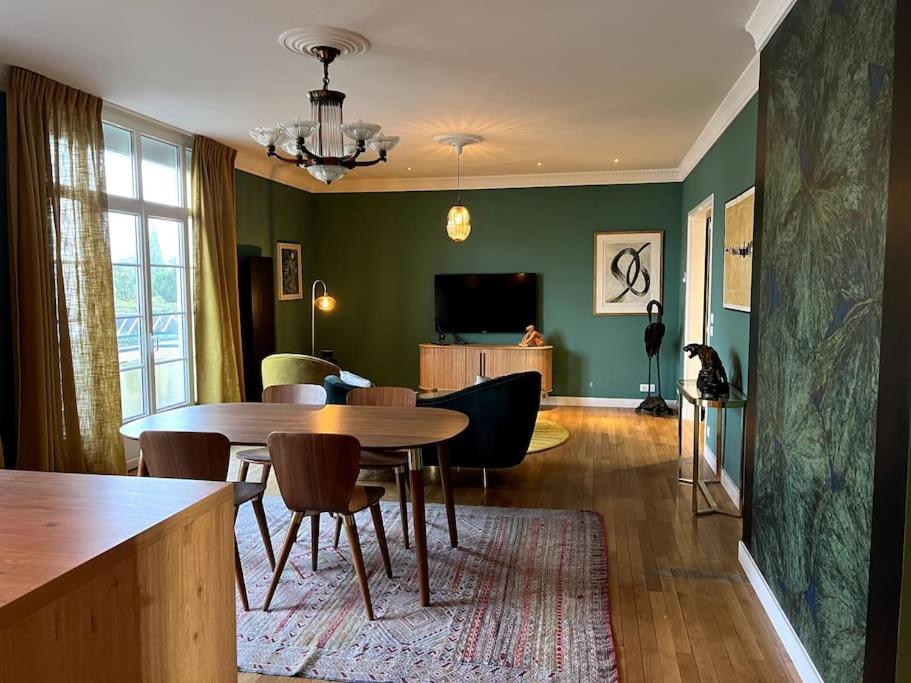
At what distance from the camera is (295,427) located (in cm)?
305

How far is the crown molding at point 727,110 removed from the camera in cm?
377

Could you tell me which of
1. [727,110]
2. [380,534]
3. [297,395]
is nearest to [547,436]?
[297,395]

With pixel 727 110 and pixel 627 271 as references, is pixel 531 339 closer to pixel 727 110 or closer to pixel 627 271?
pixel 627 271

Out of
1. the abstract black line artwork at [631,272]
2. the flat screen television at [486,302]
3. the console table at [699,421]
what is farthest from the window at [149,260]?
the abstract black line artwork at [631,272]

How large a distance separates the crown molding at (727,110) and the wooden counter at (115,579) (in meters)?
3.71

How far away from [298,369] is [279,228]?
246 cm

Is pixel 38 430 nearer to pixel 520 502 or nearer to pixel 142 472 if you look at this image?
pixel 142 472

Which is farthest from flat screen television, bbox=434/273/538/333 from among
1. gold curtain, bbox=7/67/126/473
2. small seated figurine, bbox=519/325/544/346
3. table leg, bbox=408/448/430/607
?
table leg, bbox=408/448/430/607

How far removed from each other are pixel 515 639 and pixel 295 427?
1347 mm

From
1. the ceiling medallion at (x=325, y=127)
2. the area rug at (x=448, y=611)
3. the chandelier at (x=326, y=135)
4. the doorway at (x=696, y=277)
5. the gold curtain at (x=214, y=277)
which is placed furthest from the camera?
the doorway at (x=696, y=277)

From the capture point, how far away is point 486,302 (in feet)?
25.5

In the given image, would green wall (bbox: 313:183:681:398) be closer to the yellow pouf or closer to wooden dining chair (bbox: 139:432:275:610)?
the yellow pouf

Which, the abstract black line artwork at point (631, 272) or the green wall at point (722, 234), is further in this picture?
the abstract black line artwork at point (631, 272)

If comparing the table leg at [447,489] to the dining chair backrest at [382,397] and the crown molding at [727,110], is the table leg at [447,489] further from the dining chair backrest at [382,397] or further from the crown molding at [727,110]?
the crown molding at [727,110]
